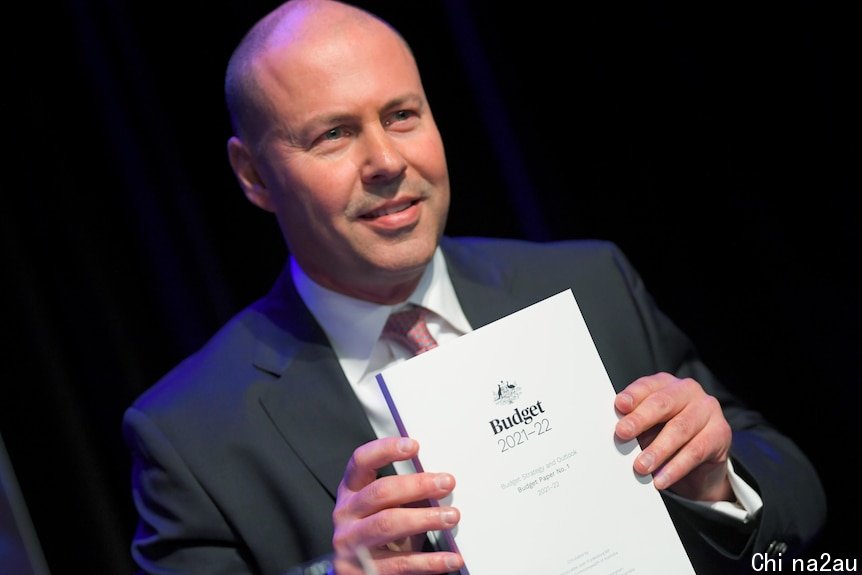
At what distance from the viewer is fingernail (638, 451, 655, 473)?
1.32 metres

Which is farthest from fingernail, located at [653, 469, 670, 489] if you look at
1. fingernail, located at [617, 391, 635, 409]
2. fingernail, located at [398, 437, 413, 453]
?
fingernail, located at [398, 437, 413, 453]

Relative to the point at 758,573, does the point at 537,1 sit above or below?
above

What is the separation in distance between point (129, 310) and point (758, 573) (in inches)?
64.7

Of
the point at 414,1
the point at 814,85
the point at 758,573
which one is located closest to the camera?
the point at 758,573

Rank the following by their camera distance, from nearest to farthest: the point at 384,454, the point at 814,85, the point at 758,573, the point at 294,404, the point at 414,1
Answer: the point at 384,454, the point at 758,573, the point at 294,404, the point at 814,85, the point at 414,1

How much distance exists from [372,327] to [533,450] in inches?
26.2

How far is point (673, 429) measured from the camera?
1.40 meters

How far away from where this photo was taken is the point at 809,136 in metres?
2.35

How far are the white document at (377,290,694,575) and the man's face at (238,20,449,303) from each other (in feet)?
1.67

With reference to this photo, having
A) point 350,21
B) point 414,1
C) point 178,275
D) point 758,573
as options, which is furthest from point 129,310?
point 758,573

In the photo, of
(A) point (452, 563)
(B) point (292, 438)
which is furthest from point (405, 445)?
(B) point (292, 438)

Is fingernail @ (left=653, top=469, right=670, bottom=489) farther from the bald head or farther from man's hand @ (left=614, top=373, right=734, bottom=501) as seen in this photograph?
the bald head

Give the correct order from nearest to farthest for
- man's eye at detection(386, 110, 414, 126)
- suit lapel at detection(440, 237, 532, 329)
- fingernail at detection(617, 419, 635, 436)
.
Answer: fingernail at detection(617, 419, 635, 436) < man's eye at detection(386, 110, 414, 126) < suit lapel at detection(440, 237, 532, 329)

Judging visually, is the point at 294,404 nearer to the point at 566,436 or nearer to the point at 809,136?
the point at 566,436
